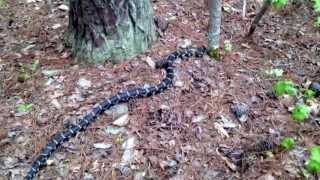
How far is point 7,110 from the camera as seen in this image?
4098 mm

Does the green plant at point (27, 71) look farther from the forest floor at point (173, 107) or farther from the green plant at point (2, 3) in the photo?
the green plant at point (2, 3)

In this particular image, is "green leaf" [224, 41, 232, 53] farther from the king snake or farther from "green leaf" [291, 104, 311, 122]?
"green leaf" [291, 104, 311, 122]

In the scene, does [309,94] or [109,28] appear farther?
[109,28]

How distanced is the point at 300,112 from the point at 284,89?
1.23 feet

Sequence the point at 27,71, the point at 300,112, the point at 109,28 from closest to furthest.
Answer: the point at 300,112
the point at 109,28
the point at 27,71

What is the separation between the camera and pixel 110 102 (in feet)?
13.0

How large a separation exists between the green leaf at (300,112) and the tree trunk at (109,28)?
5.56 feet

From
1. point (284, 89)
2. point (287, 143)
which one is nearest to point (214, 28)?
point (284, 89)

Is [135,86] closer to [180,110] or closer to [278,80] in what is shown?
[180,110]

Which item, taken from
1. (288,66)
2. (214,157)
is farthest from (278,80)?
(214,157)

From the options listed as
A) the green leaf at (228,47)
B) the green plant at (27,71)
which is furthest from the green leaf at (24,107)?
the green leaf at (228,47)

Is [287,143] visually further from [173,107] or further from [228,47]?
[228,47]

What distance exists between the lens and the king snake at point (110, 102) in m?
3.54

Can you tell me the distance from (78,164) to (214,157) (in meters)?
1.10
